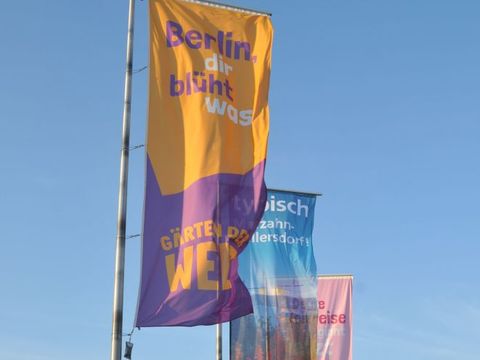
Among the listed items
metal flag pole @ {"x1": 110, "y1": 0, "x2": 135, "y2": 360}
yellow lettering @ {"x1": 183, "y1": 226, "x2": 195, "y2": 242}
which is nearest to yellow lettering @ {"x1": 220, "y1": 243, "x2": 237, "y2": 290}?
yellow lettering @ {"x1": 183, "y1": 226, "x2": 195, "y2": 242}

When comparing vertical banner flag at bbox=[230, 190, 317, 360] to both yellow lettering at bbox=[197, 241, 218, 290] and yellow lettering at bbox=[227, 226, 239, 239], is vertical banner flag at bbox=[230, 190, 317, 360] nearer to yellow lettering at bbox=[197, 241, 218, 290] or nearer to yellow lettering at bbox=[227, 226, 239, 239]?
yellow lettering at bbox=[227, 226, 239, 239]

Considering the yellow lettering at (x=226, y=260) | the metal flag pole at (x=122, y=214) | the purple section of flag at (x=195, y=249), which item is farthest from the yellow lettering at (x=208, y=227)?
the metal flag pole at (x=122, y=214)

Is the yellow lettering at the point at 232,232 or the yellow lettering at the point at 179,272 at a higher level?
the yellow lettering at the point at 232,232

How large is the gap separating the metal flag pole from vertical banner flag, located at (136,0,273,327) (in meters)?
0.58

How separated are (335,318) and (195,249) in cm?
2087

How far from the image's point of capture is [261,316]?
32844mm

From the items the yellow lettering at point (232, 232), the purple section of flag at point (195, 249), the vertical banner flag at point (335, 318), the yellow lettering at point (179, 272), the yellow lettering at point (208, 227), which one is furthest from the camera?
the vertical banner flag at point (335, 318)

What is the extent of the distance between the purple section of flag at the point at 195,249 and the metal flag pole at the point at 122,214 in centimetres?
59

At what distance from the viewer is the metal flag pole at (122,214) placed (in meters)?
18.8

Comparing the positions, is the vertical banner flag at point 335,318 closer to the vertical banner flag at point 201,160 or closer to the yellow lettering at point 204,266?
the vertical banner flag at point 201,160

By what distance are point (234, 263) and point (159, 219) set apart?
1.83m

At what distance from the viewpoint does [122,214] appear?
19.6 m

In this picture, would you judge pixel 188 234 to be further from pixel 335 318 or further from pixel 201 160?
pixel 335 318

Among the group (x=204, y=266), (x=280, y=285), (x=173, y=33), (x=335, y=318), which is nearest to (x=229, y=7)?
(x=173, y=33)
